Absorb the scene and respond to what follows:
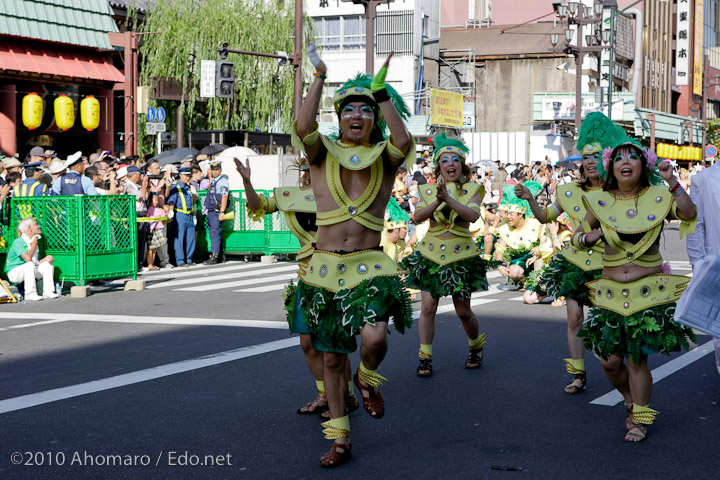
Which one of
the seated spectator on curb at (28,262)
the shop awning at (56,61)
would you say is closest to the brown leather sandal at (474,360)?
the seated spectator on curb at (28,262)

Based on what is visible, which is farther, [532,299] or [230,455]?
[532,299]

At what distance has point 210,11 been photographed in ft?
111

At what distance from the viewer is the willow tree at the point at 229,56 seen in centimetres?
3350

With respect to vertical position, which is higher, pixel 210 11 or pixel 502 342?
pixel 210 11

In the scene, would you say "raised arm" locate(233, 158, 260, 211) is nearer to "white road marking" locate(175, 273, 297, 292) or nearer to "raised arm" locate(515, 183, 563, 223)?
"raised arm" locate(515, 183, 563, 223)

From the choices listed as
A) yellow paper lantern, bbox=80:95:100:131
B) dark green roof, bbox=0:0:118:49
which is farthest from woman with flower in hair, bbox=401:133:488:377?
yellow paper lantern, bbox=80:95:100:131

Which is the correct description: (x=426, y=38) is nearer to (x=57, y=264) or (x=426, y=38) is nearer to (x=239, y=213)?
(x=239, y=213)

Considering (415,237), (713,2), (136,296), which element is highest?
(713,2)

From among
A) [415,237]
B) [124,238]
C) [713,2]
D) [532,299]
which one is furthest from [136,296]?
[713,2]

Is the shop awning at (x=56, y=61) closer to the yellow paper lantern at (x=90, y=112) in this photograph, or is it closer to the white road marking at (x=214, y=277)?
the yellow paper lantern at (x=90, y=112)

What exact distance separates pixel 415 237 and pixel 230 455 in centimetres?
669

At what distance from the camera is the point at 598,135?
7426mm

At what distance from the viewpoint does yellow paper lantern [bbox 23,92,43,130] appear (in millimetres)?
27078

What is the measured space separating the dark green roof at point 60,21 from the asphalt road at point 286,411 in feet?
61.0
